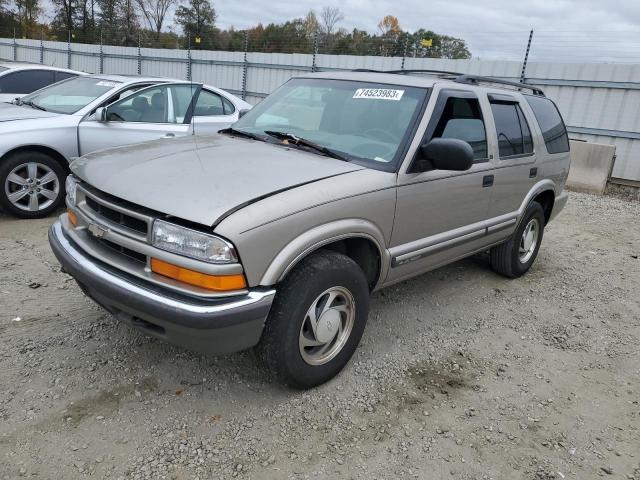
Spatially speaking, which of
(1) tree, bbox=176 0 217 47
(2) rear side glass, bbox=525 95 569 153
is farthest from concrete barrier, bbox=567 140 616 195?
(1) tree, bbox=176 0 217 47

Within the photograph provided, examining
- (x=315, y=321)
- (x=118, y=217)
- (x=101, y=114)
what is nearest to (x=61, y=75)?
(x=101, y=114)

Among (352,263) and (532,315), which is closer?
(352,263)

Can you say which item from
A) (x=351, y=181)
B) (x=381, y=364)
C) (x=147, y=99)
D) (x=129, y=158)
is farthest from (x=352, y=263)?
(x=147, y=99)

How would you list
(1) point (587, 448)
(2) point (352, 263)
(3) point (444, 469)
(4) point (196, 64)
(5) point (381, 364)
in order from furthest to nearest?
(4) point (196, 64) → (5) point (381, 364) → (2) point (352, 263) → (1) point (587, 448) → (3) point (444, 469)

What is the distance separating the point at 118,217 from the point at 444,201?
7.09ft

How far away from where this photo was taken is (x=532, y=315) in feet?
14.6

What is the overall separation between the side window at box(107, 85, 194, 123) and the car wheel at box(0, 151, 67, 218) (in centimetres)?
89

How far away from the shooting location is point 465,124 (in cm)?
387

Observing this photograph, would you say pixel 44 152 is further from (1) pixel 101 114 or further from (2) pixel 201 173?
(2) pixel 201 173

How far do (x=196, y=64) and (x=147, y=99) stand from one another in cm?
1295

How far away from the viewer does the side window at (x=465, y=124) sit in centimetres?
362

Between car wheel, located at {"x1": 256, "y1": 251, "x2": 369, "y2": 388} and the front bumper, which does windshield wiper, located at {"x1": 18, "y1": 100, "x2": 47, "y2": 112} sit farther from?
car wheel, located at {"x1": 256, "y1": 251, "x2": 369, "y2": 388}

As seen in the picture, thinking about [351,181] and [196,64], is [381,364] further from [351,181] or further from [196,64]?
[196,64]

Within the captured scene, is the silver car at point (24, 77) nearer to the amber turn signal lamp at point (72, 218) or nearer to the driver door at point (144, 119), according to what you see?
the driver door at point (144, 119)
